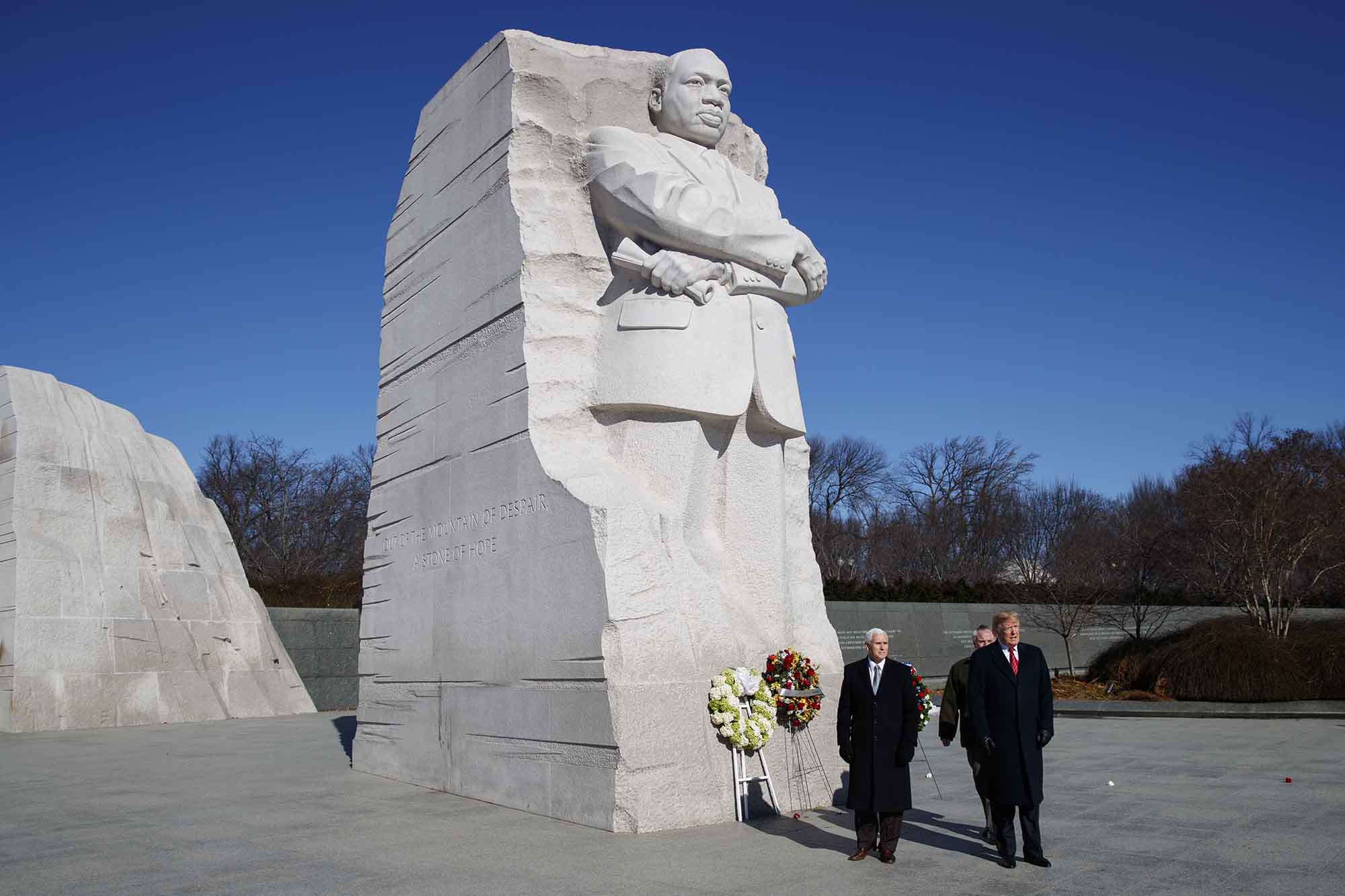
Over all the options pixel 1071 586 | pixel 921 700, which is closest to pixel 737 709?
pixel 921 700

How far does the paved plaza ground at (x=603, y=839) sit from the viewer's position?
15.0 ft

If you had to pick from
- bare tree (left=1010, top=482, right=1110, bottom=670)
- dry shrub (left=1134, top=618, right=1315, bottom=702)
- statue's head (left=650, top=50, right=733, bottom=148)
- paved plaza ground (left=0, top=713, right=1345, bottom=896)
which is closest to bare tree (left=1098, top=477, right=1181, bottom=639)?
bare tree (left=1010, top=482, right=1110, bottom=670)

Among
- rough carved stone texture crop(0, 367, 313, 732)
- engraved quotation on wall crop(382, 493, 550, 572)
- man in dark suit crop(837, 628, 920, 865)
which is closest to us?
man in dark suit crop(837, 628, 920, 865)

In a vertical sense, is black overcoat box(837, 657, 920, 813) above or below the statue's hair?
below

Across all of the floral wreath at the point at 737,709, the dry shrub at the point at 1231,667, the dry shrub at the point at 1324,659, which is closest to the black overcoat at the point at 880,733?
the floral wreath at the point at 737,709

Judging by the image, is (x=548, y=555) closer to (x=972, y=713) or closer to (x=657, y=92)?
(x=972, y=713)

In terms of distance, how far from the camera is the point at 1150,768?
8.07 m

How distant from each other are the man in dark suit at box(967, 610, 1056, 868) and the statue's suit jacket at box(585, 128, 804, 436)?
2.24 metres

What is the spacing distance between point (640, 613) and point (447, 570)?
207 cm

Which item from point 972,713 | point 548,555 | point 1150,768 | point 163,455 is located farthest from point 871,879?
point 163,455

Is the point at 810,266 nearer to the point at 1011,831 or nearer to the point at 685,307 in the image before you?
the point at 685,307

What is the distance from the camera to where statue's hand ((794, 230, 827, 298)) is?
7090mm

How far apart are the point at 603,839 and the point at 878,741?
1.51 m

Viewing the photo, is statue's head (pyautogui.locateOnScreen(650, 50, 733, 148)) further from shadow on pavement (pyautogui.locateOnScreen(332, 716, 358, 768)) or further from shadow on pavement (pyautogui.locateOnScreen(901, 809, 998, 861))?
shadow on pavement (pyautogui.locateOnScreen(332, 716, 358, 768))
